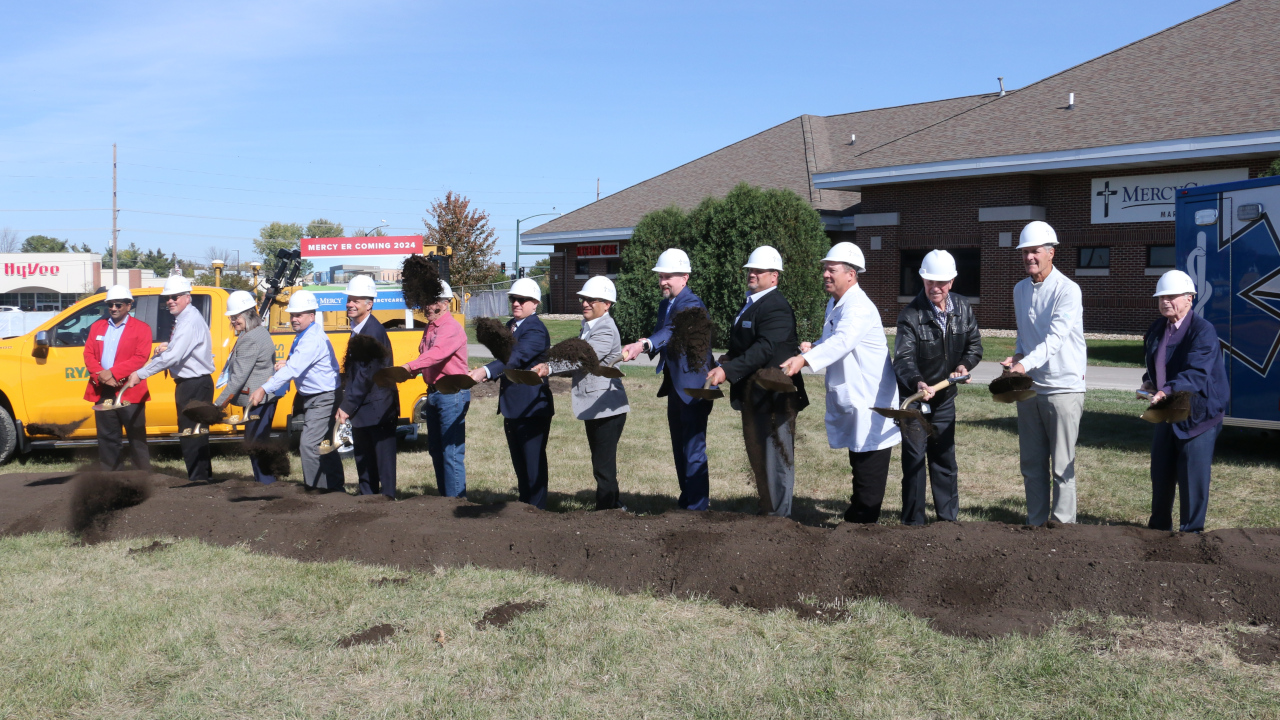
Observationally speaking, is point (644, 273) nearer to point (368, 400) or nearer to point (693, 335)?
point (368, 400)

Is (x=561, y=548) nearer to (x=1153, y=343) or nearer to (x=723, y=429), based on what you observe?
(x=1153, y=343)

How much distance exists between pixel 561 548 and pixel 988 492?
422 cm

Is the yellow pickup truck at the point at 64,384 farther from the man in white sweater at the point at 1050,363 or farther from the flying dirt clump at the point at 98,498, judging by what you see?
the man in white sweater at the point at 1050,363

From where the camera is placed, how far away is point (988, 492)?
26.2 ft

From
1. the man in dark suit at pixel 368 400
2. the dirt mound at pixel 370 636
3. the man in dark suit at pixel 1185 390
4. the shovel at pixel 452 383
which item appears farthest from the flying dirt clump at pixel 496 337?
Result: the man in dark suit at pixel 1185 390

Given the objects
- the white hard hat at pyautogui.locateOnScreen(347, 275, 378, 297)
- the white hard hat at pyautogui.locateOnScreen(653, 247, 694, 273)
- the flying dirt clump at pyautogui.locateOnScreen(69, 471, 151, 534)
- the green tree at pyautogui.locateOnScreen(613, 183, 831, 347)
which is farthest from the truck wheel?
the green tree at pyautogui.locateOnScreen(613, 183, 831, 347)

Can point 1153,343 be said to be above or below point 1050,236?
below

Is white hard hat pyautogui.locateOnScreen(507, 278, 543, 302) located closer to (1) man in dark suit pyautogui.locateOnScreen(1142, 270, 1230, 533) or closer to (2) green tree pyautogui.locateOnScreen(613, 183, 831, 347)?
(1) man in dark suit pyautogui.locateOnScreen(1142, 270, 1230, 533)

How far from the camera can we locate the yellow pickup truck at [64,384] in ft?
31.6

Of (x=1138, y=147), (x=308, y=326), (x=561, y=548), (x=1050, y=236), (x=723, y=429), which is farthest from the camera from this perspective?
(x=1138, y=147)

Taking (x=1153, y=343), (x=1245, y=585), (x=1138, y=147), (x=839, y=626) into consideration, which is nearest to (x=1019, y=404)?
(x=1153, y=343)

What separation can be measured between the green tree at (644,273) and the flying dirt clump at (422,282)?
56.8ft

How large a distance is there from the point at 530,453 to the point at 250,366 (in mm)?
2747

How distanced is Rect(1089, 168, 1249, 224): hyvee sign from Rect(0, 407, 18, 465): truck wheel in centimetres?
2234
